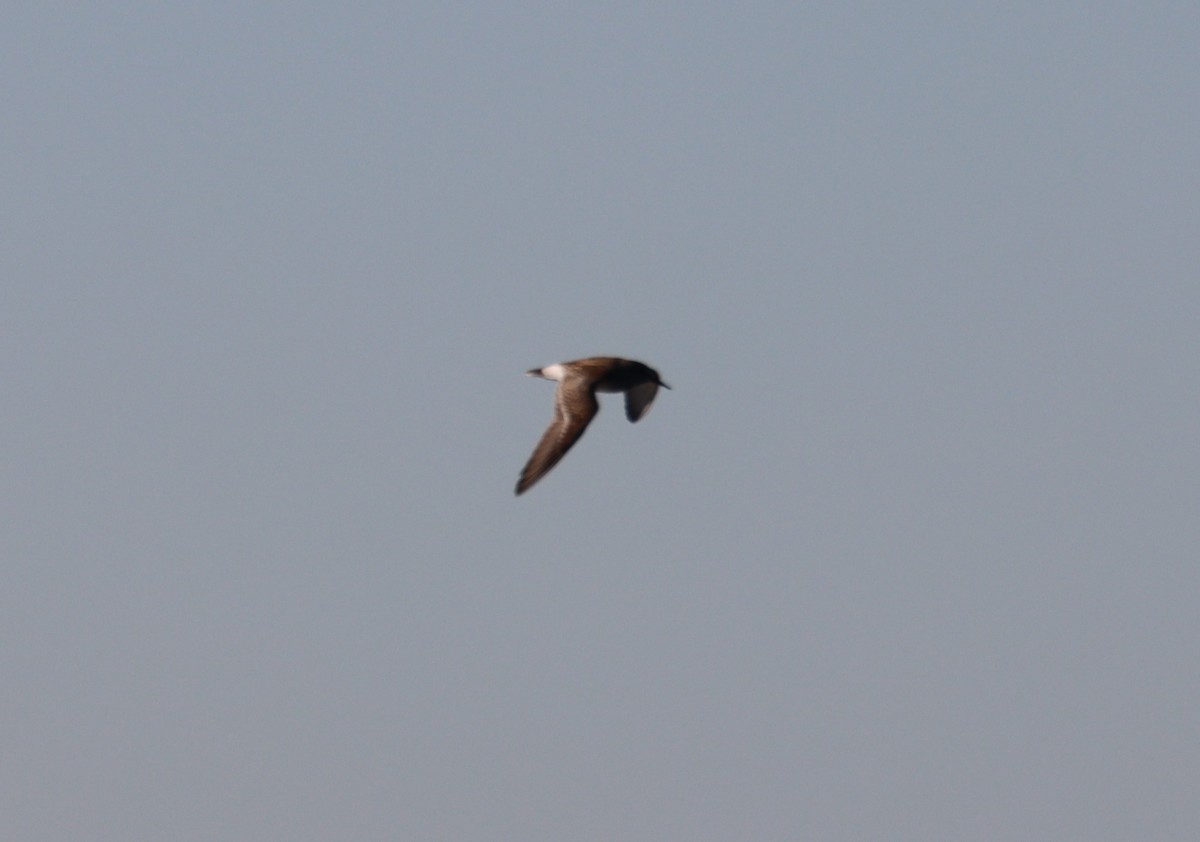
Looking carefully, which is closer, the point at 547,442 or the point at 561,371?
the point at 547,442

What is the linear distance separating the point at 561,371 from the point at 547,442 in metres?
4.41

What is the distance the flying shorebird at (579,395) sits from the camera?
163ft

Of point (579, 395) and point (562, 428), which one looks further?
point (579, 395)

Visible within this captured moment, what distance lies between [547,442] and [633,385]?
23.6 ft

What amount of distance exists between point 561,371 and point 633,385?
3290 millimetres

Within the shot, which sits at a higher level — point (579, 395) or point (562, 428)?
point (579, 395)

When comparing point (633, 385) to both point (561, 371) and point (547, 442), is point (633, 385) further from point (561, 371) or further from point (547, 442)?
point (547, 442)

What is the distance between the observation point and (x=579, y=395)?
53.0 metres

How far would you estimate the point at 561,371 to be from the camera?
54.4 m

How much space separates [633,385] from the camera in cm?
5712

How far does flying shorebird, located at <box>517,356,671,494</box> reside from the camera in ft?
163

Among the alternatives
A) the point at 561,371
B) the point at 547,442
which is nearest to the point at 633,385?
the point at 561,371
